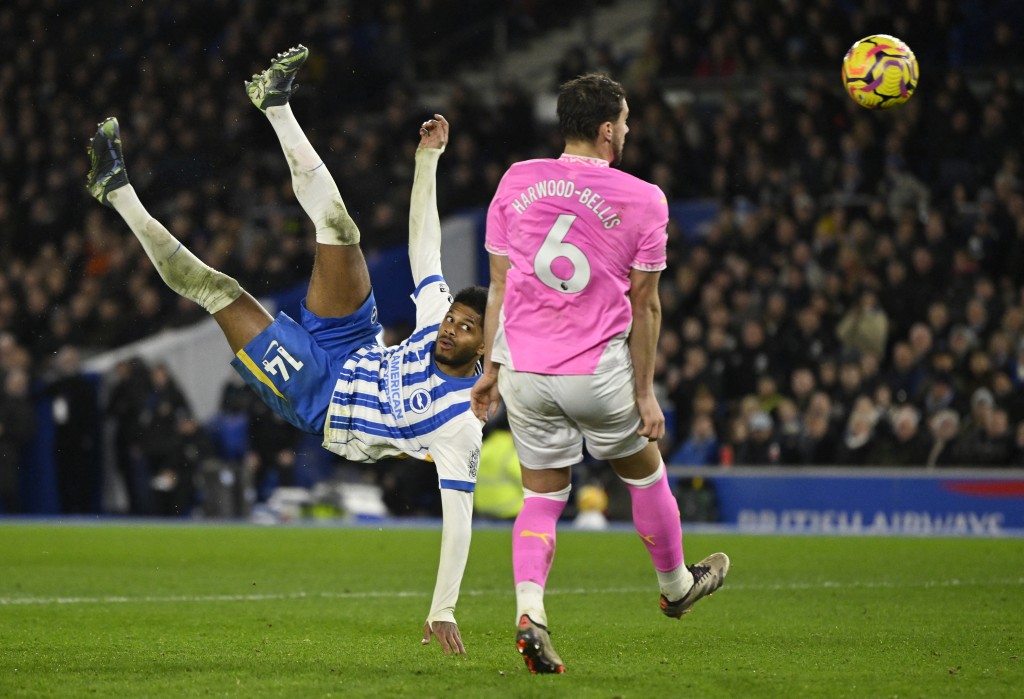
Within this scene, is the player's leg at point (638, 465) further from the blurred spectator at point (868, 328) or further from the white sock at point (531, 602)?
the blurred spectator at point (868, 328)

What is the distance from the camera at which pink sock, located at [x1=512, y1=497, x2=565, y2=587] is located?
5973mm

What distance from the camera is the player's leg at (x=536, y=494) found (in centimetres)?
579

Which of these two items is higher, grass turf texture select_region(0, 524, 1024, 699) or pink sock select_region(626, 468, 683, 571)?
pink sock select_region(626, 468, 683, 571)

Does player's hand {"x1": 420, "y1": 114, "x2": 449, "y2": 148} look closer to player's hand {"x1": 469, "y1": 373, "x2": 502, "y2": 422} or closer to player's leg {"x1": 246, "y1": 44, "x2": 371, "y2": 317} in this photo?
player's leg {"x1": 246, "y1": 44, "x2": 371, "y2": 317}

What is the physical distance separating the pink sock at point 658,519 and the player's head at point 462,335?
3.69ft

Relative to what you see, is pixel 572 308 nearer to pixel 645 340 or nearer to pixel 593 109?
pixel 645 340

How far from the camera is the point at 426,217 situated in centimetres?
762

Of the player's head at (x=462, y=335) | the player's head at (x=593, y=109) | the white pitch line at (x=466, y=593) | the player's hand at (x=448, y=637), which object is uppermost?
the player's head at (x=593, y=109)

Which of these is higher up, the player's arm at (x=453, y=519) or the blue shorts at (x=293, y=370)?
the blue shorts at (x=293, y=370)

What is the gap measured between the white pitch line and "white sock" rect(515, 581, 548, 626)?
3658 mm

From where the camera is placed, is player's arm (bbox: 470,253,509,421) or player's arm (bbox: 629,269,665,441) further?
player's arm (bbox: 470,253,509,421)

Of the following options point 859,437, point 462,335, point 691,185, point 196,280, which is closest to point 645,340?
point 462,335

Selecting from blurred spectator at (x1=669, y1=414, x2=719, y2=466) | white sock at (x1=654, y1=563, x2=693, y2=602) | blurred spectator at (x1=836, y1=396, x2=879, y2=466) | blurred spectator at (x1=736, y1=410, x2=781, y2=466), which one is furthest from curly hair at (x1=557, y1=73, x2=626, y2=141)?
blurred spectator at (x1=669, y1=414, x2=719, y2=466)

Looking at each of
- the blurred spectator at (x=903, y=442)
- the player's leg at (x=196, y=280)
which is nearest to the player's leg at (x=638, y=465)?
the player's leg at (x=196, y=280)
